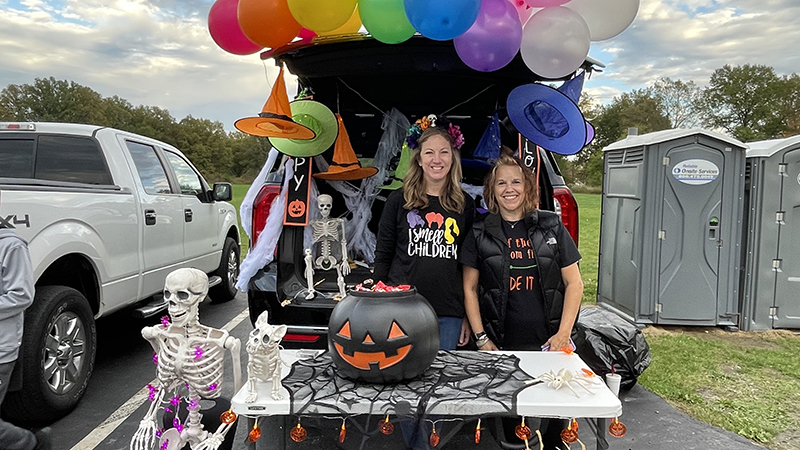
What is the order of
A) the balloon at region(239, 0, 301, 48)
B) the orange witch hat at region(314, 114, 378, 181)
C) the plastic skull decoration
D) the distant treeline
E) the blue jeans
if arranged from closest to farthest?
the plastic skull decoration < the blue jeans < the balloon at region(239, 0, 301, 48) < the orange witch hat at region(314, 114, 378, 181) < the distant treeline

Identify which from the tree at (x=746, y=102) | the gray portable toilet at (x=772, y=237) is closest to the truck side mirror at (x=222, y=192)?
the gray portable toilet at (x=772, y=237)

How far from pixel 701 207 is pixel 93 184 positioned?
6324mm

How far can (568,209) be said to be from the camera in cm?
347

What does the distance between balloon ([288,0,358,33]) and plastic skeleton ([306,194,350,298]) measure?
1439 millimetres

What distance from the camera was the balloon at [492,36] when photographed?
287 centimetres

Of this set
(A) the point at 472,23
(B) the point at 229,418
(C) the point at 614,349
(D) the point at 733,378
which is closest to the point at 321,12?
(A) the point at 472,23

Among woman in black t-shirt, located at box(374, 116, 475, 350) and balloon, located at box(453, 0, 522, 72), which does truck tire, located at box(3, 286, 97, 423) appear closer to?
woman in black t-shirt, located at box(374, 116, 475, 350)

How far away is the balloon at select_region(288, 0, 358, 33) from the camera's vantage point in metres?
2.78

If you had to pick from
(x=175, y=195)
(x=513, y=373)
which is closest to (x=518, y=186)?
(x=513, y=373)

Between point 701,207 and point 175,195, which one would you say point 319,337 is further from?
point 701,207

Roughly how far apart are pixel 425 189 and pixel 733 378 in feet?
12.1

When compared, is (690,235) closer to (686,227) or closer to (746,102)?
(686,227)

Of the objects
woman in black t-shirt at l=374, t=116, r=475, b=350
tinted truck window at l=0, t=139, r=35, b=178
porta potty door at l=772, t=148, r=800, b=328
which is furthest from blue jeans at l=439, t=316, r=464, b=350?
porta potty door at l=772, t=148, r=800, b=328

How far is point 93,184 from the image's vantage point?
4496 mm
